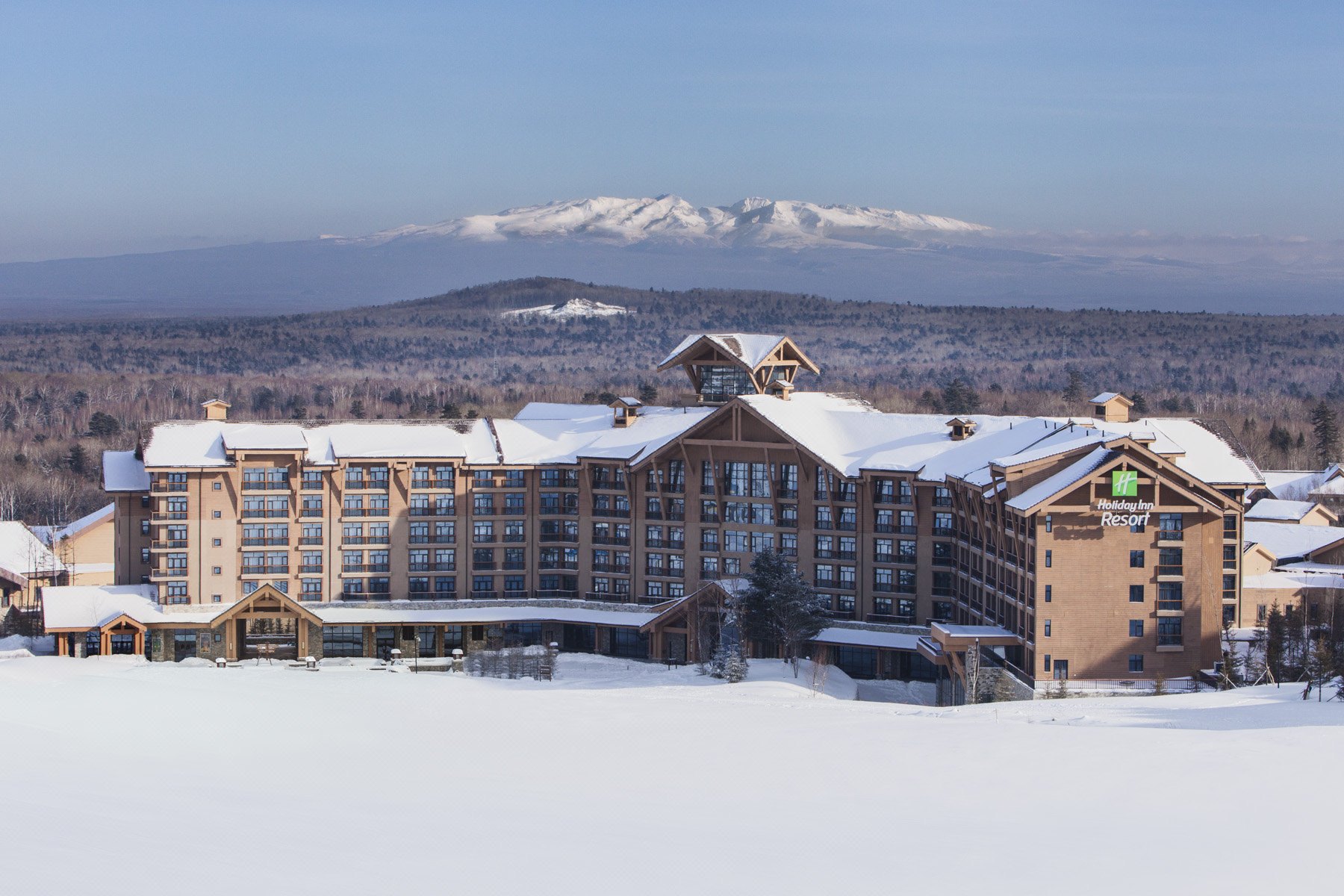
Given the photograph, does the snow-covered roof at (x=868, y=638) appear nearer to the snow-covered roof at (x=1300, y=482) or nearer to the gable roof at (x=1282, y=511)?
the gable roof at (x=1282, y=511)

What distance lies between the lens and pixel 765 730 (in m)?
39.8

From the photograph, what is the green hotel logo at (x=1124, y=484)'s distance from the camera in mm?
56406

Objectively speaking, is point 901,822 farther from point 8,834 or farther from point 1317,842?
point 8,834

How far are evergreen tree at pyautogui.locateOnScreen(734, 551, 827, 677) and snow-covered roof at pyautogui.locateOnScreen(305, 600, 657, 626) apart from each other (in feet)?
20.3

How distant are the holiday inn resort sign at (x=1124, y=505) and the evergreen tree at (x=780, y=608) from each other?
1206 centimetres

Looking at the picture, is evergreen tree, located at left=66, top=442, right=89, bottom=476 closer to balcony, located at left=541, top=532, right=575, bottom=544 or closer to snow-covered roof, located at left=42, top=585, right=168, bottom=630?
snow-covered roof, located at left=42, top=585, right=168, bottom=630

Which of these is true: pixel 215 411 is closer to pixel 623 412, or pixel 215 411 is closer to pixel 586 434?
pixel 586 434

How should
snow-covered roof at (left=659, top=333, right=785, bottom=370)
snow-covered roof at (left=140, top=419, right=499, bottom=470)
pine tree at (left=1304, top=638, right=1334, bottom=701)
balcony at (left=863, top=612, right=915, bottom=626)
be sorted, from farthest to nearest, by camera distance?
snow-covered roof at (left=659, top=333, right=785, bottom=370) → snow-covered roof at (left=140, top=419, right=499, bottom=470) → balcony at (left=863, top=612, right=915, bottom=626) → pine tree at (left=1304, top=638, right=1334, bottom=701)

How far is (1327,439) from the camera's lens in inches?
4601

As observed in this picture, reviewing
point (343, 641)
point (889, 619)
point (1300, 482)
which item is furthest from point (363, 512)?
point (1300, 482)

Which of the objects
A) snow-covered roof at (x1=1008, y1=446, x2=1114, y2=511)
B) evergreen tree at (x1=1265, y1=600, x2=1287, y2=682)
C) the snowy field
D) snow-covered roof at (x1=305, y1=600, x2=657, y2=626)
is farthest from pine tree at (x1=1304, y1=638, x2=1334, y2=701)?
snow-covered roof at (x1=305, y1=600, x2=657, y2=626)

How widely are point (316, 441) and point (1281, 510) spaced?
51629mm

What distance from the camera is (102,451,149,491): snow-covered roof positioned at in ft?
230

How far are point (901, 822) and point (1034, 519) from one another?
29.8m
